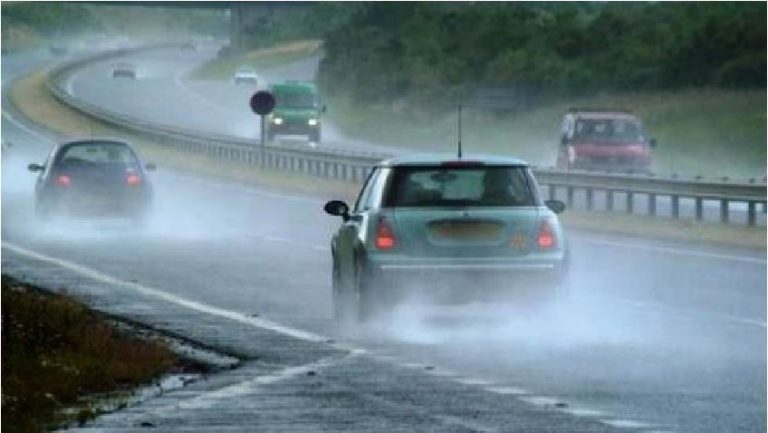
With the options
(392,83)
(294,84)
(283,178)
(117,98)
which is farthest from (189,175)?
(117,98)

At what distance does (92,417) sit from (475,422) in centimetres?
219

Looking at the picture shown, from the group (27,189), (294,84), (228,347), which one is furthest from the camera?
(294,84)

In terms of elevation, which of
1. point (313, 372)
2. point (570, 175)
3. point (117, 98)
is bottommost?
point (117, 98)

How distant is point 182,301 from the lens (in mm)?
25875

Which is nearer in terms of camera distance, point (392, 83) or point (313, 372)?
point (313, 372)

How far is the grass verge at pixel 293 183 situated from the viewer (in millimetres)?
37938

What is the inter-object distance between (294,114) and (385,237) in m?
65.2

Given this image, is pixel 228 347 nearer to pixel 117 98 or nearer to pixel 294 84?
pixel 294 84

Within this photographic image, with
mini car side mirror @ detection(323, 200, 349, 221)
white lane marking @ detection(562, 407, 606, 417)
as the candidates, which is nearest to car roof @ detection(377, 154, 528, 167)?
mini car side mirror @ detection(323, 200, 349, 221)

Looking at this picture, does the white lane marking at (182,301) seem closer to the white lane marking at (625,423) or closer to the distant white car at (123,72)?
the white lane marking at (625,423)

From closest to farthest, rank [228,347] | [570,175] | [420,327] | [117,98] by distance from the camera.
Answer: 1. [228,347]
2. [420,327]
3. [570,175]
4. [117,98]

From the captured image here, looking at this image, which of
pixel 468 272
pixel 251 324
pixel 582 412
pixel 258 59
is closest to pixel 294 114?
pixel 251 324

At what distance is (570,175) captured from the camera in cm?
4450

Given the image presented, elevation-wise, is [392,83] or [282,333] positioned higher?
[282,333]
